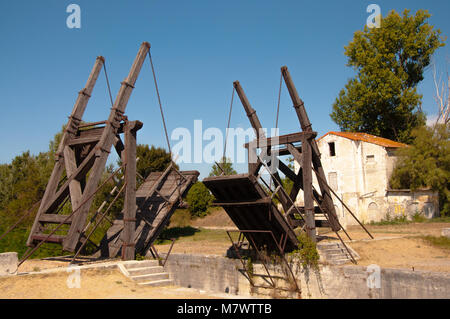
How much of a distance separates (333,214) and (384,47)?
25.6 m

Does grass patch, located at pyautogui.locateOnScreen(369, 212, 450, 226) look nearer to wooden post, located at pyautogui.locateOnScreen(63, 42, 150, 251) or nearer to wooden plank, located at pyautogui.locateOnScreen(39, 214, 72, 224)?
wooden post, located at pyautogui.locateOnScreen(63, 42, 150, 251)

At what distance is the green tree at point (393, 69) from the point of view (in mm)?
34094

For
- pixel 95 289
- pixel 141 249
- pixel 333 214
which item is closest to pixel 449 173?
pixel 333 214

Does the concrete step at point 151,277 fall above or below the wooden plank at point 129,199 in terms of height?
below

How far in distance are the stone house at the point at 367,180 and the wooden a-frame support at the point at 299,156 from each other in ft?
52.5

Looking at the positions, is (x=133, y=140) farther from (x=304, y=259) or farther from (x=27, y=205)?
(x=27, y=205)

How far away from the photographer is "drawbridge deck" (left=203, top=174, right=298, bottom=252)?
39.0ft

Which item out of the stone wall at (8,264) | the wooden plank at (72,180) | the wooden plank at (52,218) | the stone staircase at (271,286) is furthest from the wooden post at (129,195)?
the stone staircase at (271,286)

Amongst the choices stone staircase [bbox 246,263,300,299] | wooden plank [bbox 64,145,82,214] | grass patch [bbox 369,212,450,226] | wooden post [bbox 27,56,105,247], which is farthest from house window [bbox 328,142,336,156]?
Answer: wooden plank [bbox 64,145,82,214]

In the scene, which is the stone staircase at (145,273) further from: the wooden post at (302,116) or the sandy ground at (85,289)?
the wooden post at (302,116)

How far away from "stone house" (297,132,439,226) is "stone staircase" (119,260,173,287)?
20955mm

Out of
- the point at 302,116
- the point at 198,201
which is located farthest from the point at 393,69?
the point at 302,116
